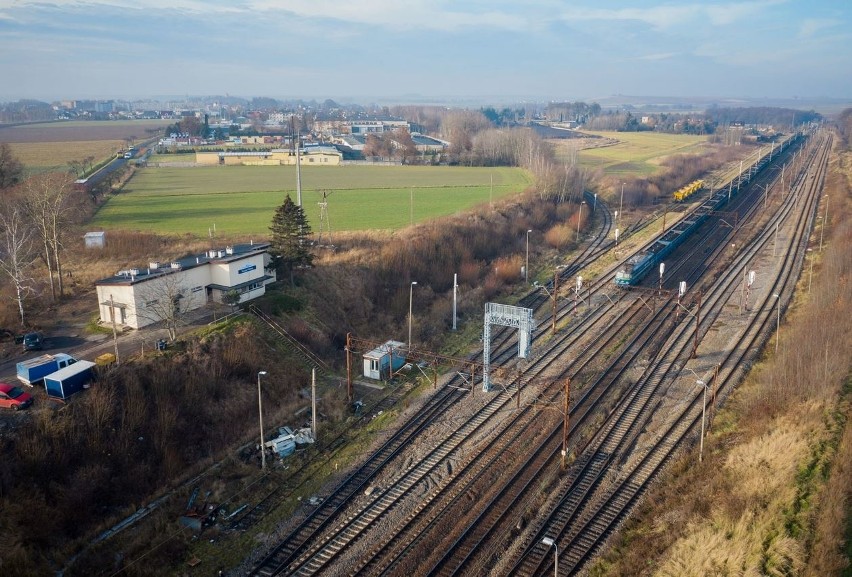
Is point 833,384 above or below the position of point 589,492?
above

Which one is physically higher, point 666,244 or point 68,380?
point 68,380

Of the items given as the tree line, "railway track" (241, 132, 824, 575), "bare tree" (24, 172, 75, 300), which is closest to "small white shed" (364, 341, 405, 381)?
"railway track" (241, 132, 824, 575)

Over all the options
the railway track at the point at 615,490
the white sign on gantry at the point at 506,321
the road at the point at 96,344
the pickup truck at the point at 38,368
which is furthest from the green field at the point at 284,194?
the railway track at the point at 615,490

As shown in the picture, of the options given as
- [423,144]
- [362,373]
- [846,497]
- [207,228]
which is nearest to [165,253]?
[207,228]

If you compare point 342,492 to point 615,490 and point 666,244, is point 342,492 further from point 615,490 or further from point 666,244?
point 666,244

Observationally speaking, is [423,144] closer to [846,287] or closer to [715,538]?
[846,287]

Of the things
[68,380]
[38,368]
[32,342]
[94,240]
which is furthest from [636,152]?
[38,368]

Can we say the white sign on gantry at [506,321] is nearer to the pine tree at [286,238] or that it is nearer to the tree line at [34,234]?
the pine tree at [286,238]
